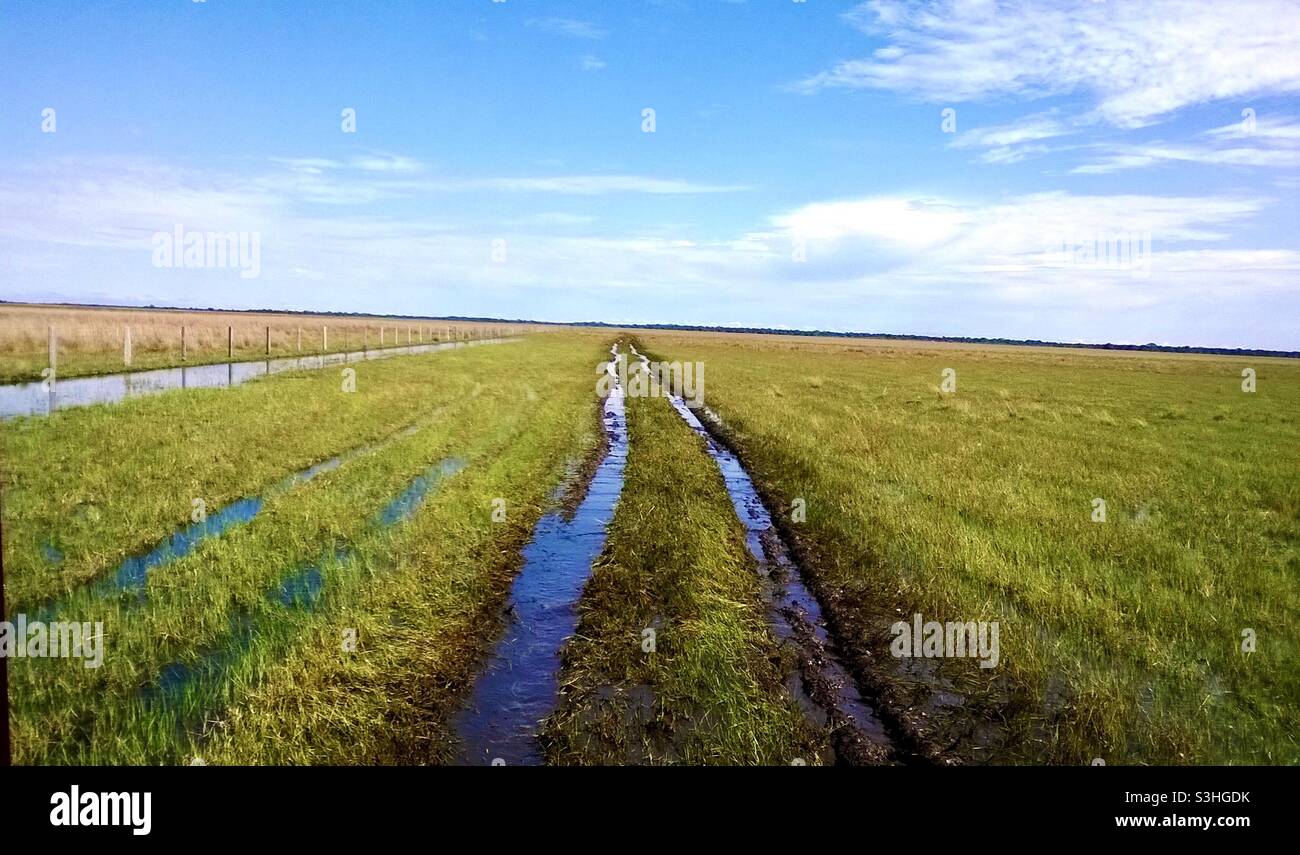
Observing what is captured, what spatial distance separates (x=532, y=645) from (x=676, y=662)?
5.52ft

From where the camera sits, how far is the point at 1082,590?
31.8 ft

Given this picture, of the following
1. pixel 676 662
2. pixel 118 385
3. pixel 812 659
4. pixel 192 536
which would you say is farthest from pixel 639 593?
pixel 118 385

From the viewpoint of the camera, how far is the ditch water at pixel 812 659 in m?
6.31

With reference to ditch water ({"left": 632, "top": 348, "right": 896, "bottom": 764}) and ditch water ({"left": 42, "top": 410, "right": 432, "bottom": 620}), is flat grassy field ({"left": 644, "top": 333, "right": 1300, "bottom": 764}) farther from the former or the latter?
ditch water ({"left": 42, "top": 410, "right": 432, "bottom": 620})

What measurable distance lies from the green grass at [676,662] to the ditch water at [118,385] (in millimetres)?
18972

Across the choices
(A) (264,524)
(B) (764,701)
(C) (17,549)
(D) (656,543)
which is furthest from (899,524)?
(C) (17,549)

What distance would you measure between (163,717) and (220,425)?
15481 millimetres

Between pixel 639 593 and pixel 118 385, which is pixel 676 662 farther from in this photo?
pixel 118 385

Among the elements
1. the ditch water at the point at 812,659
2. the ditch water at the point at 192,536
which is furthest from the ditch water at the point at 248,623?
the ditch water at the point at 812,659

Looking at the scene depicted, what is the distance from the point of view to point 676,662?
7.66 m

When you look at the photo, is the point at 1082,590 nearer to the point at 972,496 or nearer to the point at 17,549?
the point at 972,496

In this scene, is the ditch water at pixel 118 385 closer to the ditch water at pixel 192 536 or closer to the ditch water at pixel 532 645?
the ditch water at pixel 192 536

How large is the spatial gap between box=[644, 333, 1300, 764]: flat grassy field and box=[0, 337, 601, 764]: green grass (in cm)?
498
